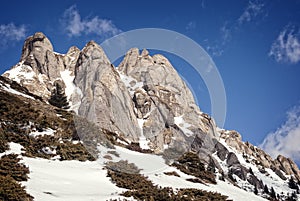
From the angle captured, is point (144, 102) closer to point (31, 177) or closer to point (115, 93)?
point (115, 93)

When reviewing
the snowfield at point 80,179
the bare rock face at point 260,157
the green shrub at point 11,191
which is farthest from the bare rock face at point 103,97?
the green shrub at point 11,191

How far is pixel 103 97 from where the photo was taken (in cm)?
10650

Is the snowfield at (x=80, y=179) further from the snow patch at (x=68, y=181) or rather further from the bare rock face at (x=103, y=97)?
the bare rock face at (x=103, y=97)

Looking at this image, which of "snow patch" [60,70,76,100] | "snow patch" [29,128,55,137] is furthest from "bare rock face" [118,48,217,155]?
"snow patch" [29,128,55,137]

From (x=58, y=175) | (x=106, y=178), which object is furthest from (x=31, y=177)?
(x=106, y=178)

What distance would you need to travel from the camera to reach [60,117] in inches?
1339

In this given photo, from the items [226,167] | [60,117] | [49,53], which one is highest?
[49,53]

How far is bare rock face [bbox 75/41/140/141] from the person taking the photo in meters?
98.6

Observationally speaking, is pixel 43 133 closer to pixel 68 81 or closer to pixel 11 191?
pixel 11 191

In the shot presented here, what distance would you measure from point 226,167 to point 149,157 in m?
83.3

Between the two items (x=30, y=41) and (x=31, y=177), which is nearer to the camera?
(x=31, y=177)

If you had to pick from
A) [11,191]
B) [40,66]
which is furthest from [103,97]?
[11,191]

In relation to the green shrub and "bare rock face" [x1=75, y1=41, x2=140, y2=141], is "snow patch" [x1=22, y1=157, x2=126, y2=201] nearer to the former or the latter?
the green shrub

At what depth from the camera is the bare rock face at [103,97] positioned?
323 feet
